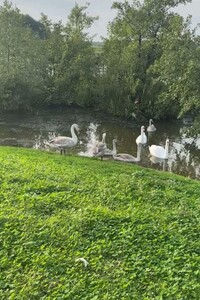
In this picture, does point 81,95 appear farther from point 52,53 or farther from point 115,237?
point 115,237

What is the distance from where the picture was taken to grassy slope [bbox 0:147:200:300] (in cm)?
506

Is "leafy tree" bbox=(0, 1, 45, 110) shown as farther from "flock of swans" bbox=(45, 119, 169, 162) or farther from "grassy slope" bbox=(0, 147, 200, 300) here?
"grassy slope" bbox=(0, 147, 200, 300)

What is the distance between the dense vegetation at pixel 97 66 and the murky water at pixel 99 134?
0.98 m

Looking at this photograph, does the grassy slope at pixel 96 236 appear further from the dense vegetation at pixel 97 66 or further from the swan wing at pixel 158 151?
the dense vegetation at pixel 97 66

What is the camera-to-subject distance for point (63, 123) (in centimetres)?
2209

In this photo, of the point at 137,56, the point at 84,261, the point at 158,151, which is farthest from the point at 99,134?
the point at 84,261

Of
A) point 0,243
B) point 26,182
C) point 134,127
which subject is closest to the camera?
point 0,243

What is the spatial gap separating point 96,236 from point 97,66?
20705 mm

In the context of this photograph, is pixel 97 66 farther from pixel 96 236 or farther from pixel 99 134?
pixel 96 236

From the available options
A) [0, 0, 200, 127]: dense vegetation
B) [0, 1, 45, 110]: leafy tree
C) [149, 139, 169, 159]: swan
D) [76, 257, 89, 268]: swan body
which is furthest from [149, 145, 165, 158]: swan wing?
[0, 1, 45, 110]: leafy tree

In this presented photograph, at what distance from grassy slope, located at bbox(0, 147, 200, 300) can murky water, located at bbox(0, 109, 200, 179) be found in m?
6.26

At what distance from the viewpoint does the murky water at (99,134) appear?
15.9 m

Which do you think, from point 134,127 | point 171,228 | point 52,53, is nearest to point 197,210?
point 171,228

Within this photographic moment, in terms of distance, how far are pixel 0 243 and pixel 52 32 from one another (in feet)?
73.3
